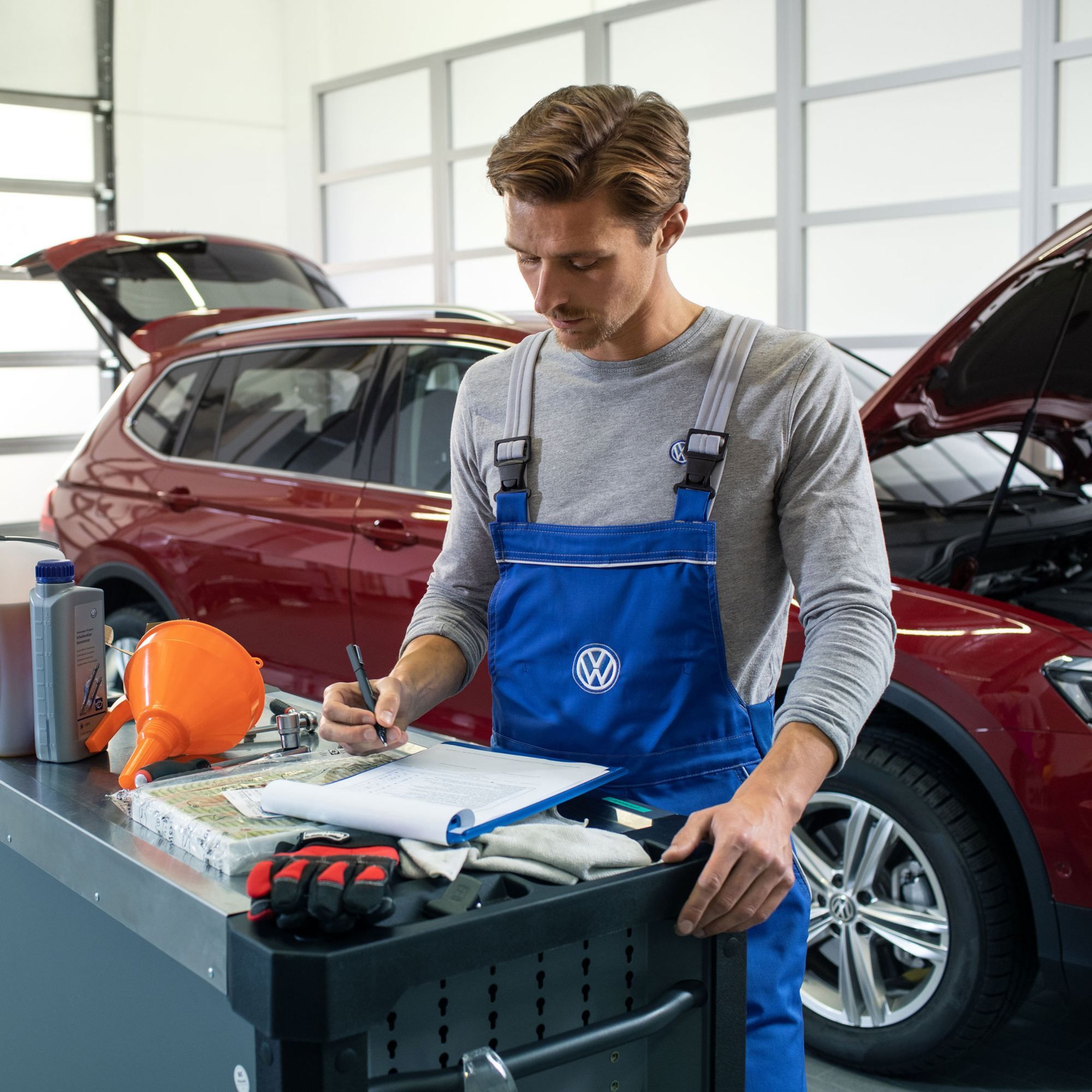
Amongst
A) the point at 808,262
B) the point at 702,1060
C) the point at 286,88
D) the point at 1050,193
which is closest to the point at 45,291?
the point at 286,88

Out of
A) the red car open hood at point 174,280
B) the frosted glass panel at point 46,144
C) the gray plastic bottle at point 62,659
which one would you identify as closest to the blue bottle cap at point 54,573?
the gray plastic bottle at point 62,659

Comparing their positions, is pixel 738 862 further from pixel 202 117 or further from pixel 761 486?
pixel 202 117

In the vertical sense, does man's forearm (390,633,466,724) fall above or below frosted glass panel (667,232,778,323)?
below

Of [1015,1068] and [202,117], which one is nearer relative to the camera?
[1015,1068]

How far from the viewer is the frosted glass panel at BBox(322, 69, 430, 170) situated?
10656mm

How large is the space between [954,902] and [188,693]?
1695 millimetres

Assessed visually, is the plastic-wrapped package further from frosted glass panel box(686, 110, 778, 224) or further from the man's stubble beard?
frosted glass panel box(686, 110, 778, 224)

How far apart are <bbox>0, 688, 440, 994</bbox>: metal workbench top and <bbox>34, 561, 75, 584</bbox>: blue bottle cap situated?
0.81 feet

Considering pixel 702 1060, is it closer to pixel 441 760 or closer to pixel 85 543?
pixel 441 760

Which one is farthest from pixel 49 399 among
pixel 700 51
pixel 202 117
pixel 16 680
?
pixel 16 680

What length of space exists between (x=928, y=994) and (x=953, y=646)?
2.42 feet

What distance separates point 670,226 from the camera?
1675mm

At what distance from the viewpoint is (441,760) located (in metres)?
1.58

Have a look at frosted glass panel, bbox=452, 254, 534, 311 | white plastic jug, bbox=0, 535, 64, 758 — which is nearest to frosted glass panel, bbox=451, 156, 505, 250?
frosted glass panel, bbox=452, 254, 534, 311
